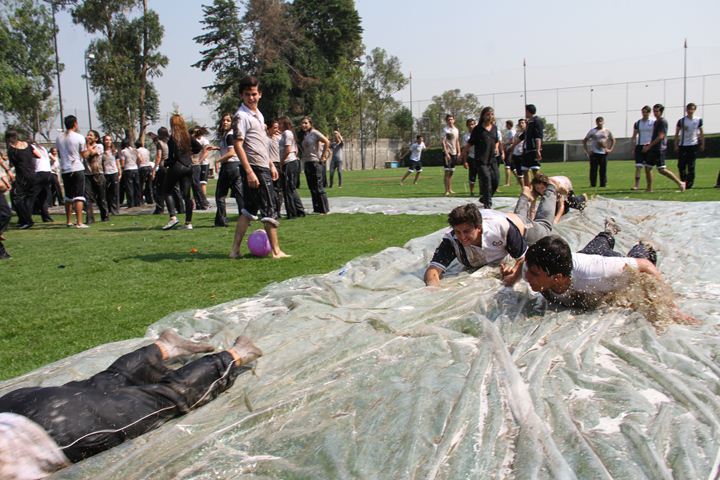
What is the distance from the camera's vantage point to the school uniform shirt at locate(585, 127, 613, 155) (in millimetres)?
15383

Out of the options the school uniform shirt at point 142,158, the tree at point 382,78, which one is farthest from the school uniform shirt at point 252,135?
the tree at point 382,78

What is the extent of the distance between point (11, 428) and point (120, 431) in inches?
17.7

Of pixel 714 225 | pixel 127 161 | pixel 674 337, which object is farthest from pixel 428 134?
pixel 674 337

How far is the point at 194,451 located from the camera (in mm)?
2646

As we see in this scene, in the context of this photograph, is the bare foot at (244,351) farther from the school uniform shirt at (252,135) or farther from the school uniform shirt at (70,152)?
the school uniform shirt at (70,152)

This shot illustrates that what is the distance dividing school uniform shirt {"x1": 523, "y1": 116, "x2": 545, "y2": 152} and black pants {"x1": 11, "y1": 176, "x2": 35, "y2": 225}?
402 inches

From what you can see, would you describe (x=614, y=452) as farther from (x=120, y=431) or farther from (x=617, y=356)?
(x=120, y=431)

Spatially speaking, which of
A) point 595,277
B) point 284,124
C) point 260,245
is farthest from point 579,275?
point 284,124

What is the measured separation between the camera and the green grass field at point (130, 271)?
475 centimetres

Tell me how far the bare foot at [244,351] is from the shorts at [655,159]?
12507 millimetres

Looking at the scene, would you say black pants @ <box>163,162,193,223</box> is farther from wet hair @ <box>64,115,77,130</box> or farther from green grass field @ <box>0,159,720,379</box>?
wet hair @ <box>64,115,77,130</box>

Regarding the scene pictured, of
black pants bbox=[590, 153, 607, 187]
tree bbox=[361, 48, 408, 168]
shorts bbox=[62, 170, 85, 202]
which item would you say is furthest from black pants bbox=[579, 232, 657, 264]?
tree bbox=[361, 48, 408, 168]

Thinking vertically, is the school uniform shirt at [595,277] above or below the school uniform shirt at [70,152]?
below

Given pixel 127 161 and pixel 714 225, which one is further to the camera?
Result: pixel 127 161
